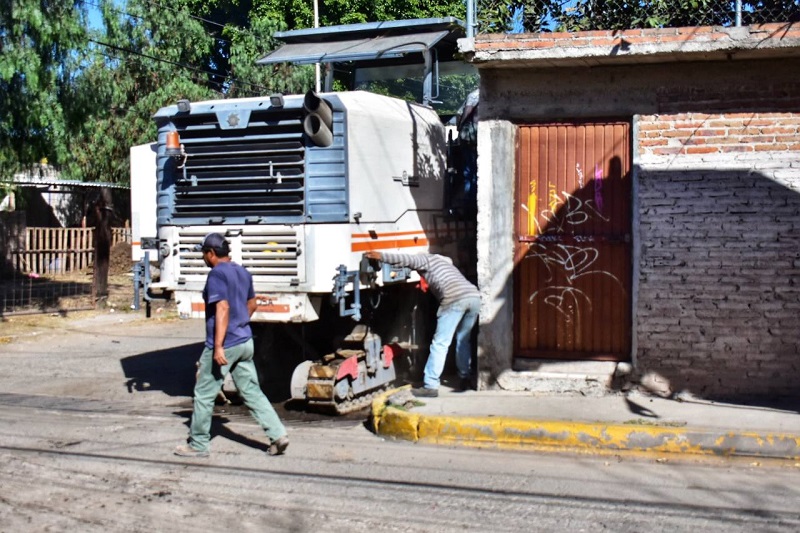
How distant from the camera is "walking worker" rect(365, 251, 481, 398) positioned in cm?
927

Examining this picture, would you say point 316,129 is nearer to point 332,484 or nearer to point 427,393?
point 427,393

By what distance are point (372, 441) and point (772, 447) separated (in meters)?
3.18

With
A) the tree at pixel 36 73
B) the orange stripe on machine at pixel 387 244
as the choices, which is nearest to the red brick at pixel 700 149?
the orange stripe on machine at pixel 387 244

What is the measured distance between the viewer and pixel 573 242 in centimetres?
948

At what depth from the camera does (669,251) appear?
909 cm

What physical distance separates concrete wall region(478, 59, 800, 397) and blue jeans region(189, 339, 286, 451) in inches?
145

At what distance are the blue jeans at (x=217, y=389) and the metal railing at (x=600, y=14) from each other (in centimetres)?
407

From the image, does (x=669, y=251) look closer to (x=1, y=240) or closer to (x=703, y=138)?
(x=703, y=138)

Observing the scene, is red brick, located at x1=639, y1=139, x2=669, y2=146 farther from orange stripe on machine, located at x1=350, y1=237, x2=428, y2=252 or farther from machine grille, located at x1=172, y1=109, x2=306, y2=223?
machine grille, located at x1=172, y1=109, x2=306, y2=223

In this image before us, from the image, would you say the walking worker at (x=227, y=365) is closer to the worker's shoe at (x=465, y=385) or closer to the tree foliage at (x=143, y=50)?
the worker's shoe at (x=465, y=385)

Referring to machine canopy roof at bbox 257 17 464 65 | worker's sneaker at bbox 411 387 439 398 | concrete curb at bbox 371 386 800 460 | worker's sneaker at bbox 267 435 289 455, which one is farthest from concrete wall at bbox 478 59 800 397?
worker's sneaker at bbox 267 435 289 455

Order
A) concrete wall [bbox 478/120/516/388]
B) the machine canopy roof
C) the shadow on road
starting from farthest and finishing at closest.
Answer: the shadow on road, the machine canopy roof, concrete wall [bbox 478/120/516/388]

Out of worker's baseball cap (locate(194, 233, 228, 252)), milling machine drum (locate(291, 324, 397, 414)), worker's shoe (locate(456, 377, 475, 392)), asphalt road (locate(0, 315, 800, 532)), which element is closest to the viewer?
asphalt road (locate(0, 315, 800, 532))

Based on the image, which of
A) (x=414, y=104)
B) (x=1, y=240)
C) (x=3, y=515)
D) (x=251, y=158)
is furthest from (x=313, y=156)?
(x=1, y=240)
